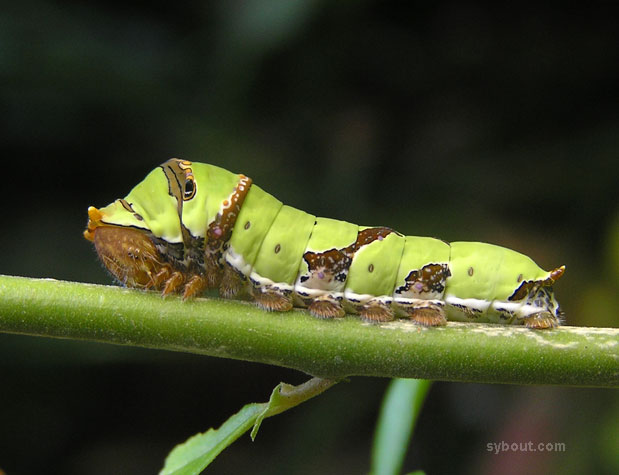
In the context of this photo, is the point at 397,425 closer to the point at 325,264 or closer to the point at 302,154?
the point at 325,264

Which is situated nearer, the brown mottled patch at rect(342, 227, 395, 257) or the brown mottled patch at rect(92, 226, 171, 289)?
the brown mottled patch at rect(92, 226, 171, 289)

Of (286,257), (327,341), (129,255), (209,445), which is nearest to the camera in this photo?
(327,341)

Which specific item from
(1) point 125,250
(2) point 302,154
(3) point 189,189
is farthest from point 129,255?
(2) point 302,154

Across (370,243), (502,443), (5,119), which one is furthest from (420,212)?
(5,119)

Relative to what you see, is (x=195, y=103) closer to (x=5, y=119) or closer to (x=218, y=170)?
(x=5, y=119)

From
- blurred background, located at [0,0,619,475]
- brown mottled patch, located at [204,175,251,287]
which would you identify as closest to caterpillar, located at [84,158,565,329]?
brown mottled patch, located at [204,175,251,287]

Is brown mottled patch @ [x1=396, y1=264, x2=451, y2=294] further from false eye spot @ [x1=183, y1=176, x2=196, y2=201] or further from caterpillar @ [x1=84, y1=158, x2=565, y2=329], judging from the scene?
false eye spot @ [x1=183, y1=176, x2=196, y2=201]

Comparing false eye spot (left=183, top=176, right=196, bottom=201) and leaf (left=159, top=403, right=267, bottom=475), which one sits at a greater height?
false eye spot (left=183, top=176, right=196, bottom=201)
